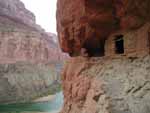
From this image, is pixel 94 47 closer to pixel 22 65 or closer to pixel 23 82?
pixel 23 82

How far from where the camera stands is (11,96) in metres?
36.4

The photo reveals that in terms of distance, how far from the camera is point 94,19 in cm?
1037

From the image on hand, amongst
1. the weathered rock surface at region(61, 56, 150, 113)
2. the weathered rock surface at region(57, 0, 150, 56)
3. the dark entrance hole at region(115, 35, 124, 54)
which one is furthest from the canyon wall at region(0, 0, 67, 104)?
the dark entrance hole at region(115, 35, 124, 54)

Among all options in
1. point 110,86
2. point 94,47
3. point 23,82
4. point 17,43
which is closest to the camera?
point 110,86

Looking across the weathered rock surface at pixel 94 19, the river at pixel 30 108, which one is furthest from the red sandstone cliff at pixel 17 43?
the weathered rock surface at pixel 94 19

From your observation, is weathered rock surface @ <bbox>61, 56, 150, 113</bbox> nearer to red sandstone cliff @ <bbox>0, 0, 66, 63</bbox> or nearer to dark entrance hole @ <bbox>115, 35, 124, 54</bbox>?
dark entrance hole @ <bbox>115, 35, 124, 54</bbox>

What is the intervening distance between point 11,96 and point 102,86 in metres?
30.1

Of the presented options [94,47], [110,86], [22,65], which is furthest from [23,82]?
[110,86]

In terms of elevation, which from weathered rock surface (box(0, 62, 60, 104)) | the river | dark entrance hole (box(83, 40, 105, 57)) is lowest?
the river

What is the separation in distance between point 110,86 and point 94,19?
3.20 m

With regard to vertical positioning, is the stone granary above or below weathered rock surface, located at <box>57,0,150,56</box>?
below

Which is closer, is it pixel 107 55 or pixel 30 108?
pixel 107 55

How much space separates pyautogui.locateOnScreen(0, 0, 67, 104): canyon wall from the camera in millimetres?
37750

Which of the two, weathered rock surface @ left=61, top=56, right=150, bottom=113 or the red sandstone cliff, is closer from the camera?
weathered rock surface @ left=61, top=56, right=150, bottom=113
